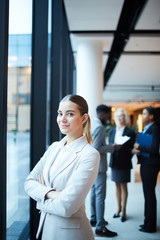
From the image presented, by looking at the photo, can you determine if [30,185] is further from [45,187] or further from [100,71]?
[100,71]

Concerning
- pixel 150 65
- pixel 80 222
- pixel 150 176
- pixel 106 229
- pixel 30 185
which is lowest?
pixel 106 229

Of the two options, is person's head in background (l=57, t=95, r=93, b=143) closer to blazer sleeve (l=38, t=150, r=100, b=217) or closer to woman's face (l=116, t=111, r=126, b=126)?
blazer sleeve (l=38, t=150, r=100, b=217)

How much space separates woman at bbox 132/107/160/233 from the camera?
298 centimetres

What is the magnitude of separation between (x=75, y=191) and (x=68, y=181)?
3.6 inches

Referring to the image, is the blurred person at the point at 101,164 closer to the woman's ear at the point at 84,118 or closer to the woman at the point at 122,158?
the woman at the point at 122,158

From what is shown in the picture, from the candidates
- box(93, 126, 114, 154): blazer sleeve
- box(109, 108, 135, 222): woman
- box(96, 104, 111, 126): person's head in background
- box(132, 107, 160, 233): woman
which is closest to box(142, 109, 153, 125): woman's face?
box(132, 107, 160, 233): woman

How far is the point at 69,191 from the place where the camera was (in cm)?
115

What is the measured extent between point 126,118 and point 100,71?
3.36 m

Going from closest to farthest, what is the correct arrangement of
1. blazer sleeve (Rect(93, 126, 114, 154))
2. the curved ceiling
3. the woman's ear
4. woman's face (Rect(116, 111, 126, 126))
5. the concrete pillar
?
the woman's ear
blazer sleeve (Rect(93, 126, 114, 154))
woman's face (Rect(116, 111, 126, 126))
the curved ceiling
the concrete pillar

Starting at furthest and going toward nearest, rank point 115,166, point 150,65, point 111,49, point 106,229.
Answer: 1. point 150,65
2. point 111,49
3. point 115,166
4. point 106,229

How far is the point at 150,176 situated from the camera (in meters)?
2.98

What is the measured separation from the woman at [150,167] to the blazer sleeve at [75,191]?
1975mm

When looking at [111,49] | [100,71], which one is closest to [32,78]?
[100,71]

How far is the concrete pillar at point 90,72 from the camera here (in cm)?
641
